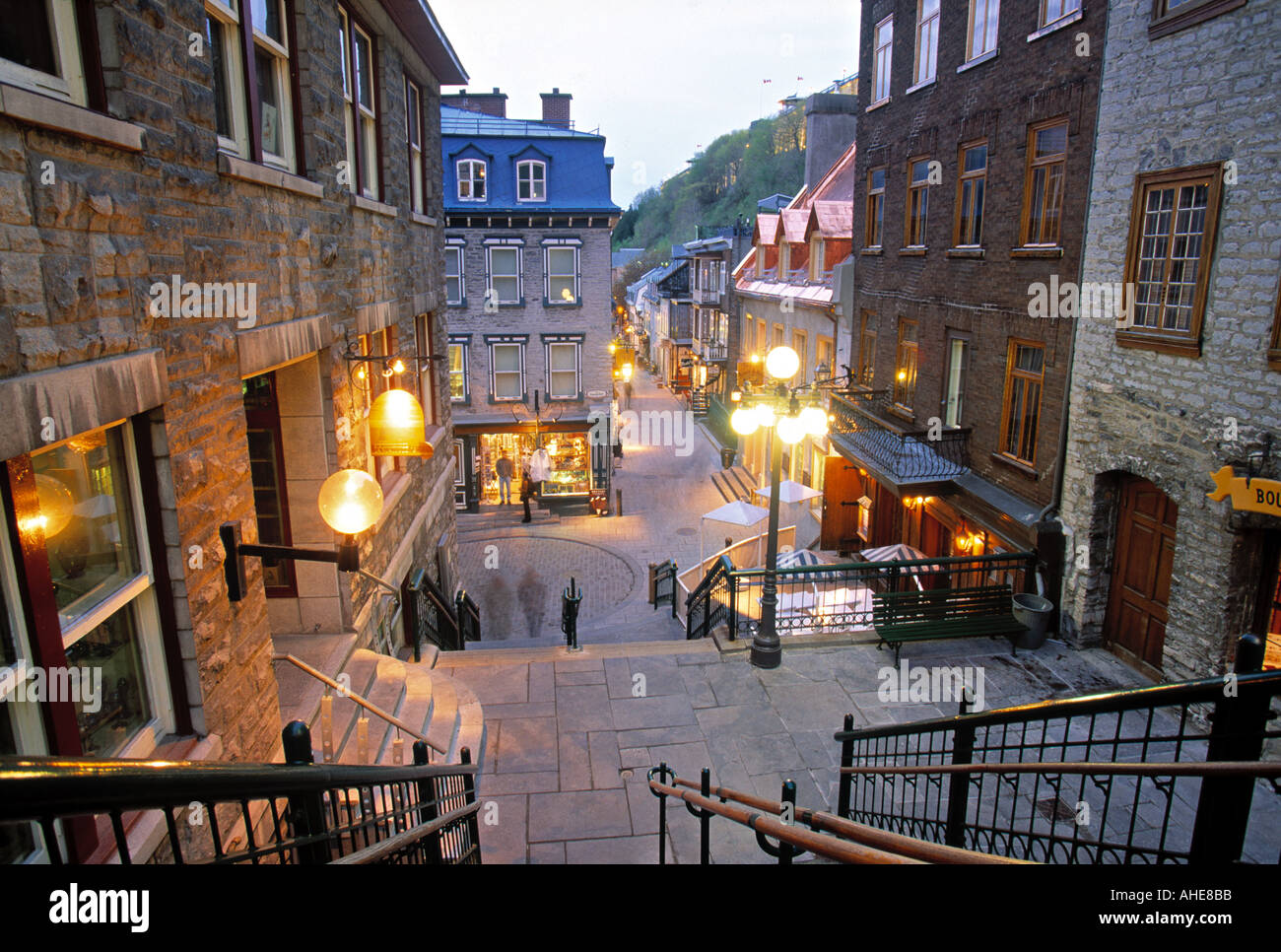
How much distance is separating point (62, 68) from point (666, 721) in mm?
7808

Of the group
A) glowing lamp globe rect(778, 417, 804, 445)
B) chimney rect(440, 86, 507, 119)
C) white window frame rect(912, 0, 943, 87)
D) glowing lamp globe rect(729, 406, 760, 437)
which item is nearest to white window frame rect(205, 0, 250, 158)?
glowing lamp globe rect(729, 406, 760, 437)

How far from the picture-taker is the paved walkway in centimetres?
711

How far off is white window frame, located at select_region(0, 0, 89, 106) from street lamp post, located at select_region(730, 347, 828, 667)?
7477 mm

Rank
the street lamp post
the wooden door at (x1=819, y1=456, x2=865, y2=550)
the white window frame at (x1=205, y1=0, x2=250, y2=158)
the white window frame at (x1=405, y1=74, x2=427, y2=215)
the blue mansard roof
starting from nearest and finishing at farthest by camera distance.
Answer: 1. the white window frame at (x1=205, y1=0, x2=250, y2=158)
2. the street lamp post
3. the white window frame at (x1=405, y1=74, x2=427, y2=215)
4. the wooden door at (x1=819, y1=456, x2=865, y2=550)
5. the blue mansard roof

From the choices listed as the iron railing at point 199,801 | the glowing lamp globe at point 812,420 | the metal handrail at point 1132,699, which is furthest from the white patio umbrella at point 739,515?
the metal handrail at point 1132,699

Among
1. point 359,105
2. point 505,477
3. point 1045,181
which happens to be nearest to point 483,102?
point 505,477

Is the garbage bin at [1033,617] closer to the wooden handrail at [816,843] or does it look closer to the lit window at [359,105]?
the wooden handrail at [816,843]

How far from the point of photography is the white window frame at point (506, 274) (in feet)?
85.8

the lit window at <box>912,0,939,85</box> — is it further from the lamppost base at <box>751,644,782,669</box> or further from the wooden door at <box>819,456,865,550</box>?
the lamppost base at <box>751,644,782,669</box>

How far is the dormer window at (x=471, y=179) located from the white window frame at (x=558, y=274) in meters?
2.79

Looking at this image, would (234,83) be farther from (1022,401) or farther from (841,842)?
(1022,401)

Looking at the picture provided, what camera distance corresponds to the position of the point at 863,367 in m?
18.8

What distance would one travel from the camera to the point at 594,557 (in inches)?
854
